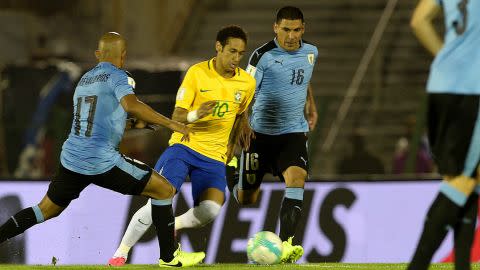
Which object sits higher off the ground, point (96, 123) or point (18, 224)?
point (96, 123)

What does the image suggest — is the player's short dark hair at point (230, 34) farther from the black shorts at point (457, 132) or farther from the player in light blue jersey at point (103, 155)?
the black shorts at point (457, 132)

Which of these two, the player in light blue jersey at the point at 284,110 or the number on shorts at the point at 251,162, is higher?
the player in light blue jersey at the point at 284,110

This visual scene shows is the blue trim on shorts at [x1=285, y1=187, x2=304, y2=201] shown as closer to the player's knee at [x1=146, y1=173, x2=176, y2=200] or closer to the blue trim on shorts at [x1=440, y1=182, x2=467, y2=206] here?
the player's knee at [x1=146, y1=173, x2=176, y2=200]

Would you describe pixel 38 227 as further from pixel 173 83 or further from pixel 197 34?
pixel 197 34

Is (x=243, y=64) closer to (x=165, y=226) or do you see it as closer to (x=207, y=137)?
(x=207, y=137)

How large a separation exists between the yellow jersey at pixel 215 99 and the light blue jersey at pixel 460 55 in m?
3.14

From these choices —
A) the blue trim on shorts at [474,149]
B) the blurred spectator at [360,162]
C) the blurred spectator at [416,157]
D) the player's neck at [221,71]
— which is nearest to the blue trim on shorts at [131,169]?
the player's neck at [221,71]

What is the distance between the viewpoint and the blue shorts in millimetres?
10336

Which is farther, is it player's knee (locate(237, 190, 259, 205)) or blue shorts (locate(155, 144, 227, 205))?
player's knee (locate(237, 190, 259, 205))

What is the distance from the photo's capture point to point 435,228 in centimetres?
748

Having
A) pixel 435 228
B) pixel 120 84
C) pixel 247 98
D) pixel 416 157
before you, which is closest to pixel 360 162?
pixel 416 157

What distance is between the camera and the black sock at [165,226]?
32.4 feet

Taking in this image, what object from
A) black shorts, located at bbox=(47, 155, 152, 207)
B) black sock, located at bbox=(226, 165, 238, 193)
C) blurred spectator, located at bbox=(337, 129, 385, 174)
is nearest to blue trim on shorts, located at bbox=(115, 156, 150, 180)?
black shorts, located at bbox=(47, 155, 152, 207)

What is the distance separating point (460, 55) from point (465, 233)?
1036 millimetres
